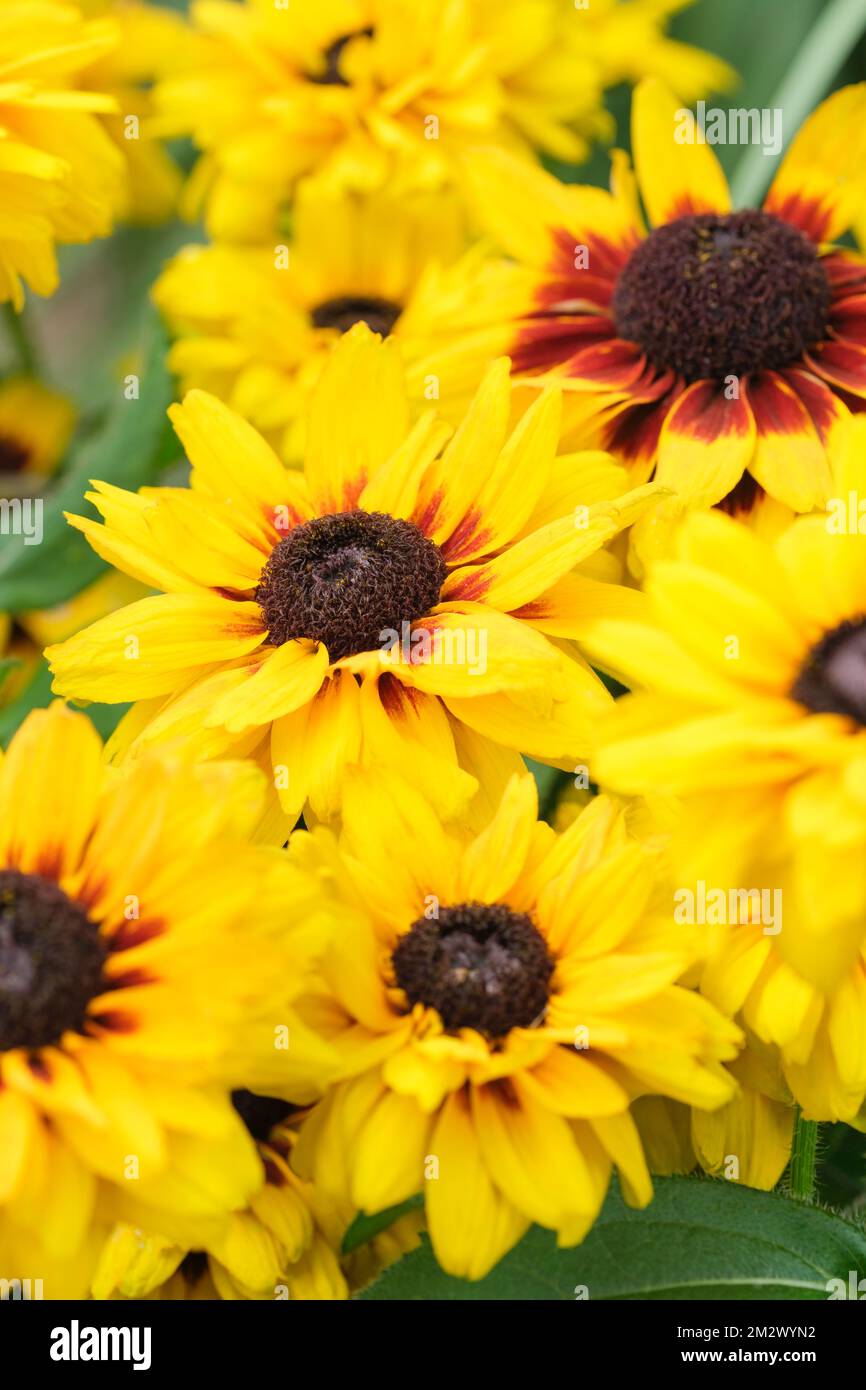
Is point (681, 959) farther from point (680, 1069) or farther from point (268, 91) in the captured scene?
point (268, 91)

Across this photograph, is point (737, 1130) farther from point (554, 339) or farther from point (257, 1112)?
point (554, 339)

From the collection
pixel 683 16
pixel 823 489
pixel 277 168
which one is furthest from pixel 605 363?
pixel 683 16

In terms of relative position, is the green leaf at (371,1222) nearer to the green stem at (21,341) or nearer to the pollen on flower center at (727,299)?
the pollen on flower center at (727,299)

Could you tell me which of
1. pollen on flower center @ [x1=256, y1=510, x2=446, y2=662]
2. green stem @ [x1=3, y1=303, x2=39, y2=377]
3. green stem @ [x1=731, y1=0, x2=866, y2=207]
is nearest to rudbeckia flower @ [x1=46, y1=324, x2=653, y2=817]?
pollen on flower center @ [x1=256, y1=510, x2=446, y2=662]

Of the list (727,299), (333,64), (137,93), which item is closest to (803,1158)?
(727,299)

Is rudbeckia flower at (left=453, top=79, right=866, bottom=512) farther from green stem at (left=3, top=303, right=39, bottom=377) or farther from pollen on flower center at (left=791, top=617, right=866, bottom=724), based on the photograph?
green stem at (left=3, top=303, right=39, bottom=377)
